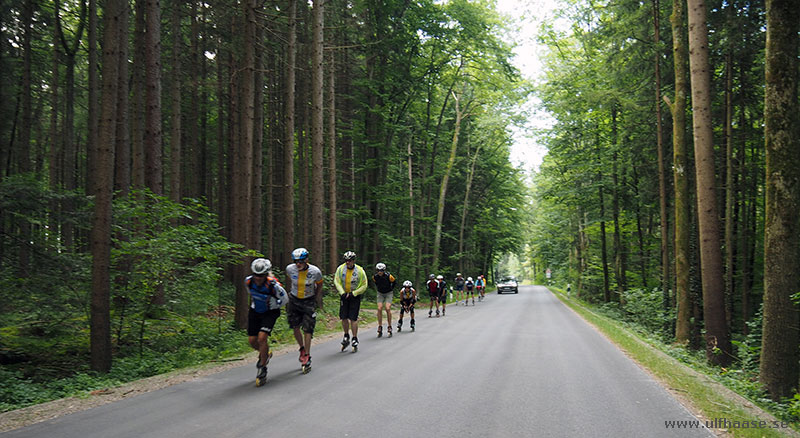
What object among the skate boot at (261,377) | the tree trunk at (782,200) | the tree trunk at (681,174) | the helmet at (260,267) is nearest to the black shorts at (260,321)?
the skate boot at (261,377)

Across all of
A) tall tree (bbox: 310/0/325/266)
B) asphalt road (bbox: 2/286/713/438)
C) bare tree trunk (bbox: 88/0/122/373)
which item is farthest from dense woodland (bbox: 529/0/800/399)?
bare tree trunk (bbox: 88/0/122/373)

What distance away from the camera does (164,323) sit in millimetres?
10312

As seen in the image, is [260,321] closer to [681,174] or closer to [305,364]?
[305,364]

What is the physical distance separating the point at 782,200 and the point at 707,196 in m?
2.94

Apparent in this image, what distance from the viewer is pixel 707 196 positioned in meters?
10.3

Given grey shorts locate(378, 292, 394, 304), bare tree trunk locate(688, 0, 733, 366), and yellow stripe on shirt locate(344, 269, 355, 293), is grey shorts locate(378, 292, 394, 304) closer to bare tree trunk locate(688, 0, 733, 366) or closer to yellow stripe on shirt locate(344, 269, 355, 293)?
yellow stripe on shirt locate(344, 269, 355, 293)

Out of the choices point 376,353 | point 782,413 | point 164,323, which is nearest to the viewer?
point 782,413

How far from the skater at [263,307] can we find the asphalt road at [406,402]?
390 millimetres

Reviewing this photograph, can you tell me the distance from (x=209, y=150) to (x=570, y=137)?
21.0m

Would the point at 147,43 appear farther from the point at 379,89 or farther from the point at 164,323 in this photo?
the point at 379,89

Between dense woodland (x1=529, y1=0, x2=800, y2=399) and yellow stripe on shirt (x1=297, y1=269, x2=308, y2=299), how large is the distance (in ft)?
25.3

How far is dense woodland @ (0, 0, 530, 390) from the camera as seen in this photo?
8273mm

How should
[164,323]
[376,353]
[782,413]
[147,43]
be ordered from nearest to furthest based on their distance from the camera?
[782,413] < [376,353] < [164,323] < [147,43]

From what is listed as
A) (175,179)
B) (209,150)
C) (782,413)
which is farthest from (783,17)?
(209,150)
